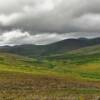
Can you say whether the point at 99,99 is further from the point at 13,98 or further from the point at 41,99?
the point at 13,98

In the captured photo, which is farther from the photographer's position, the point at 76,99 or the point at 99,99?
the point at 76,99

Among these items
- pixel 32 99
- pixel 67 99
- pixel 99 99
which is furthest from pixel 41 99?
pixel 99 99

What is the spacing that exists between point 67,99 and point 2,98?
29.2ft

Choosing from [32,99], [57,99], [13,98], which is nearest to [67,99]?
[57,99]

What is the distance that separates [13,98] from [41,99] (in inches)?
163

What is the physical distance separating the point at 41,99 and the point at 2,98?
538cm

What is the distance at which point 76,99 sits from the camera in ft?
126

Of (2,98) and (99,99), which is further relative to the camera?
(2,98)

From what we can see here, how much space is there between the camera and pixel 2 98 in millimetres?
39312

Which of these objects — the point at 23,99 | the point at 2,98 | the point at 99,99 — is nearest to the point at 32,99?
the point at 23,99

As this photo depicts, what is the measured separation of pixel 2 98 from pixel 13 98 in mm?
1568

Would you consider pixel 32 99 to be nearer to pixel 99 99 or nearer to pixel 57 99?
pixel 57 99

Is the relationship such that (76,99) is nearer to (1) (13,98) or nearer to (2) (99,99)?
(2) (99,99)

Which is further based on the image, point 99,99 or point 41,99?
point 41,99
